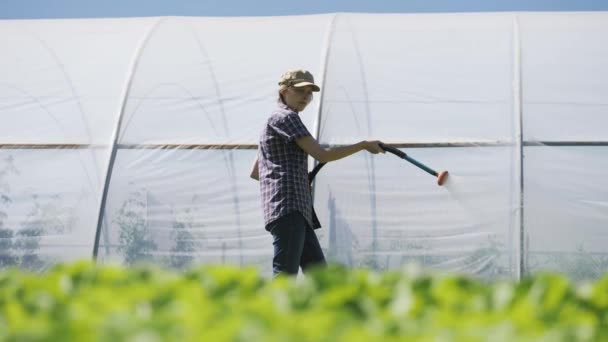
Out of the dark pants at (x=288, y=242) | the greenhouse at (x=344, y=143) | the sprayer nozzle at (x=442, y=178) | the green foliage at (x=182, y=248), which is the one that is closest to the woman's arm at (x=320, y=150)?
the dark pants at (x=288, y=242)

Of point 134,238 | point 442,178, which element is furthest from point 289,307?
point 134,238

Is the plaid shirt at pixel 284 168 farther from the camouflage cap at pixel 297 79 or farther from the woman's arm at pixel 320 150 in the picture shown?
the camouflage cap at pixel 297 79

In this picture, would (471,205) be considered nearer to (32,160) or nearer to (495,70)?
(495,70)

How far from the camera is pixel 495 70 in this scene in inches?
361

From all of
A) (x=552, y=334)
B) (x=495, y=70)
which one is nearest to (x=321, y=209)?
(x=495, y=70)

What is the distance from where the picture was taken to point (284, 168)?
5.99m

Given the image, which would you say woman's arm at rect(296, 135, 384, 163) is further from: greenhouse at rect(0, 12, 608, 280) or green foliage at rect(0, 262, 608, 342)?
green foliage at rect(0, 262, 608, 342)

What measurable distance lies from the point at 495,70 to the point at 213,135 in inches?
110

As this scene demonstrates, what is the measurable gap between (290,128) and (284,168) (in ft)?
0.86

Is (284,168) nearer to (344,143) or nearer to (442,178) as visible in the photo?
(442,178)

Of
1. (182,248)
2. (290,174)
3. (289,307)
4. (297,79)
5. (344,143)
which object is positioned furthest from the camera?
(344,143)

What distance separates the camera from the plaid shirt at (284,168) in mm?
5906

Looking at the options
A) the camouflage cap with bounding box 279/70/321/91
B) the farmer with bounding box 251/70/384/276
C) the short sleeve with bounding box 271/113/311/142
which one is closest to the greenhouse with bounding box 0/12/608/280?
the farmer with bounding box 251/70/384/276

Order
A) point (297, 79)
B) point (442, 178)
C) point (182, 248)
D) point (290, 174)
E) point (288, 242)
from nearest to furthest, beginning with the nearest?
point (288, 242), point (290, 174), point (297, 79), point (442, 178), point (182, 248)
